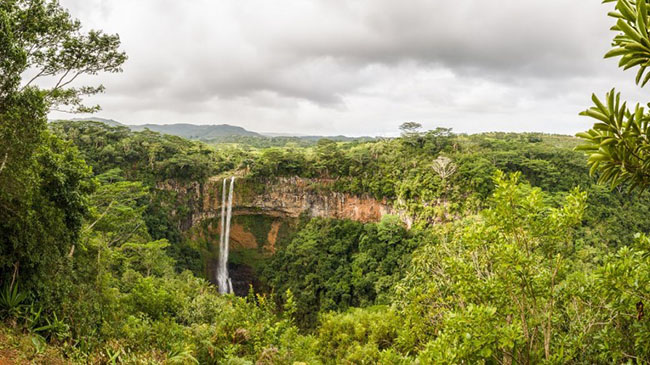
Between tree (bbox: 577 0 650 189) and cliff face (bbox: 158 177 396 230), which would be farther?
cliff face (bbox: 158 177 396 230)

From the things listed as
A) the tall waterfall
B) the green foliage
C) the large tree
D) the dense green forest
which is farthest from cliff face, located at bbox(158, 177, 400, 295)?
the large tree

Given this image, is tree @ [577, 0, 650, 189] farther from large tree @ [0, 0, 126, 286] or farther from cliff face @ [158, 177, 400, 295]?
cliff face @ [158, 177, 400, 295]

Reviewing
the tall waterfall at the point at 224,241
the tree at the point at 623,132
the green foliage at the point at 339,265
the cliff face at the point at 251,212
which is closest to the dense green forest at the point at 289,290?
the tree at the point at 623,132

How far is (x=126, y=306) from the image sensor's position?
9.43 metres

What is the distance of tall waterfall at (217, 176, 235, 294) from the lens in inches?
1309

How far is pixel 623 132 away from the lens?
6.51ft

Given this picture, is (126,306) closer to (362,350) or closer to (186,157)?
(362,350)

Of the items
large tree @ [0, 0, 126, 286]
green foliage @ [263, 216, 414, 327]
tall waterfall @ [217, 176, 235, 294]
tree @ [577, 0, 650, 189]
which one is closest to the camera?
tree @ [577, 0, 650, 189]

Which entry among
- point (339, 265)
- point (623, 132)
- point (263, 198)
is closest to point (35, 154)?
point (623, 132)

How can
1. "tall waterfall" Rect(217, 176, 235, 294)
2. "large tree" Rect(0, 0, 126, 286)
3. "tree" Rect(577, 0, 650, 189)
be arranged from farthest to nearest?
"tall waterfall" Rect(217, 176, 235, 294), "large tree" Rect(0, 0, 126, 286), "tree" Rect(577, 0, 650, 189)

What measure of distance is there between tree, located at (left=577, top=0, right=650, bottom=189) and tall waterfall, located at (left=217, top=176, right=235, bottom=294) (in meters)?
32.7

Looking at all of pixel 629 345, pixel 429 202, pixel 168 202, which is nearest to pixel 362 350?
pixel 629 345

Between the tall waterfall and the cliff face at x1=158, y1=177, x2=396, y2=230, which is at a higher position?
the cliff face at x1=158, y1=177, x2=396, y2=230

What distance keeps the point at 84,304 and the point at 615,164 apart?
9434 millimetres
